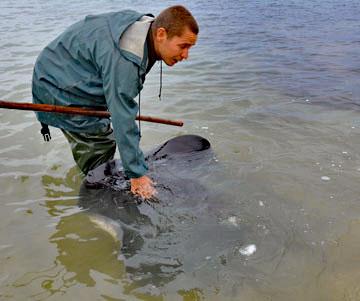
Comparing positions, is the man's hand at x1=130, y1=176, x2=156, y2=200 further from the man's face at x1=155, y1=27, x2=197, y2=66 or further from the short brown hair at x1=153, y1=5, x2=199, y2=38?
the short brown hair at x1=153, y1=5, x2=199, y2=38

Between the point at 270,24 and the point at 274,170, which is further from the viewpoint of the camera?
the point at 270,24

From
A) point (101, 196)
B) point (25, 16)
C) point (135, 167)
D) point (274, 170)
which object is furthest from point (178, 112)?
point (25, 16)

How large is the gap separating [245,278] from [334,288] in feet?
1.94

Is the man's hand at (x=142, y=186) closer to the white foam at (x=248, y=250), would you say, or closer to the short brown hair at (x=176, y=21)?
the white foam at (x=248, y=250)

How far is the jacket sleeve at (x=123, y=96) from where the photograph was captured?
2.69m

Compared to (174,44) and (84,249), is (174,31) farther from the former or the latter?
(84,249)

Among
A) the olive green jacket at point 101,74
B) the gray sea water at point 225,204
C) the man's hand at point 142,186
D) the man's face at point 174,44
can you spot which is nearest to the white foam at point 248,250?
the gray sea water at point 225,204

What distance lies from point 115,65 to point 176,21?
1.66ft

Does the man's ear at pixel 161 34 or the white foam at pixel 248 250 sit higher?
the man's ear at pixel 161 34

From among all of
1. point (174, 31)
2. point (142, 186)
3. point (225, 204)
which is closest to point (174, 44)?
point (174, 31)

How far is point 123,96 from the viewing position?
2756 mm

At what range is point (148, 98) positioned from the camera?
6422 mm

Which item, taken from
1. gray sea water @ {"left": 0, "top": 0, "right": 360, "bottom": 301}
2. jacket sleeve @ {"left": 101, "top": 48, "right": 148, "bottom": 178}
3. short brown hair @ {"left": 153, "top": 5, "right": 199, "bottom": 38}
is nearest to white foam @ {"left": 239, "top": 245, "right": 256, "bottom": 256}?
gray sea water @ {"left": 0, "top": 0, "right": 360, "bottom": 301}

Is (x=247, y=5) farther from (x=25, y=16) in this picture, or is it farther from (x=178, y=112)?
(x=178, y=112)
